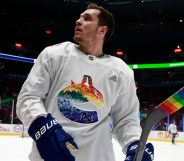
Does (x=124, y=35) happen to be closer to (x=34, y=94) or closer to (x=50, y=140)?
(x=34, y=94)

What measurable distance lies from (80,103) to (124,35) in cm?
1913

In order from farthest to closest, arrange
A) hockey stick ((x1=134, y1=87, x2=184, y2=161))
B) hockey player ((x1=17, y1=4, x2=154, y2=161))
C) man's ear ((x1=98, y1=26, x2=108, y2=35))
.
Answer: man's ear ((x1=98, y1=26, x2=108, y2=35)) → hockey player ((x1=17, y1=4, x2=154, y2=161)) → hockey stick ((x1=134, y1=87, x2=184, y2=161))

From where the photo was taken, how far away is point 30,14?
1789 centimetres

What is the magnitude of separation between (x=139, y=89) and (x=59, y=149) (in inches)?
808

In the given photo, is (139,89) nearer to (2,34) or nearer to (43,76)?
(2,34)

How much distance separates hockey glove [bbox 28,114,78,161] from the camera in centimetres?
95

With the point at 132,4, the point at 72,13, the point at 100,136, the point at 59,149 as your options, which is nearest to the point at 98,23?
the point at 100,136

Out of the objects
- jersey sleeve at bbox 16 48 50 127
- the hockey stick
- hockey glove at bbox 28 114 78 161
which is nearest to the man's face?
jersey sleeve at bbox 16 48 50 127

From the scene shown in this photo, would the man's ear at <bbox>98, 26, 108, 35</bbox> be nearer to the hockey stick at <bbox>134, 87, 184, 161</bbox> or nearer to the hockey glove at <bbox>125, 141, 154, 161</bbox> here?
the hockey glove at <bbox>125, 141, 154, 161</bbox>

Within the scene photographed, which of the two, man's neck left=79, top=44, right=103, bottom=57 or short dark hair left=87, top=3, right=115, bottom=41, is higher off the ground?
short dark hair left=87, top=3, right=115, bottom=41

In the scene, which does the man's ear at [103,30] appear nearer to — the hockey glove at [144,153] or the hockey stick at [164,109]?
the hockey glove at [144,153]

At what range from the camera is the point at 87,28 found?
139 centimetres

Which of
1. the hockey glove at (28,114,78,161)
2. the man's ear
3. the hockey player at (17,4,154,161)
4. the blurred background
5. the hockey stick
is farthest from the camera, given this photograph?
the blurred background

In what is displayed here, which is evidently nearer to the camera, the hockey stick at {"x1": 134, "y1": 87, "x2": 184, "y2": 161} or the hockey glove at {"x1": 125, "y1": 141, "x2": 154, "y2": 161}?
the hockey stick at {"x1": 134, "y1": 87, "x2": 184, "y2": 161}
